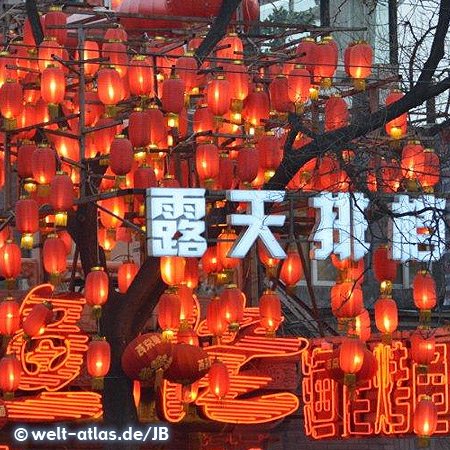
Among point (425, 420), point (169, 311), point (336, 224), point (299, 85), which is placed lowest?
point (425, 420)

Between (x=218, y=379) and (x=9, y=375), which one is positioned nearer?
(x=9, y=375)

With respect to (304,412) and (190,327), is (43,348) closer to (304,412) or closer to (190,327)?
(190,327)

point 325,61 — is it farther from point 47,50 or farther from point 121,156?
point 47,50

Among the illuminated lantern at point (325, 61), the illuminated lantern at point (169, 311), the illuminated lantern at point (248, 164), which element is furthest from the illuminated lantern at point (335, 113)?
the illuminated lantern at point (169, 311)

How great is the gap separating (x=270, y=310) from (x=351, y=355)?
158 cm

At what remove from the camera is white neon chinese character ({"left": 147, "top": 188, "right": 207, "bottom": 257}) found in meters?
21.4

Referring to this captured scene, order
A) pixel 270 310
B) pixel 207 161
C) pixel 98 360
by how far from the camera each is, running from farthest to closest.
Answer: pixel 270 310 → pixel 98 360 → pixel 207 161

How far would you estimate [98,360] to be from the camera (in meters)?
23.4

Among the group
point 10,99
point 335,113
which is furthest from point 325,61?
point 10,99

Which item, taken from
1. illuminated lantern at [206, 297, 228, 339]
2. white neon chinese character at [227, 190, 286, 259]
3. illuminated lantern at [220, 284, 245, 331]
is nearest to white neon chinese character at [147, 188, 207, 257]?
white neon chinese character at [227, 190, 286, 259]

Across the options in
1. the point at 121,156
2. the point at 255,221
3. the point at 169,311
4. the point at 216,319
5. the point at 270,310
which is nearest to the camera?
the point at 255,221

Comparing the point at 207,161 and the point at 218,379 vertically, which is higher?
the point at 207,161

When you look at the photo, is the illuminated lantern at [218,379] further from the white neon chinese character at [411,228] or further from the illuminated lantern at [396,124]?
the illuminated lantern at [396,124]

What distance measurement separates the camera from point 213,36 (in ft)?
79.0
